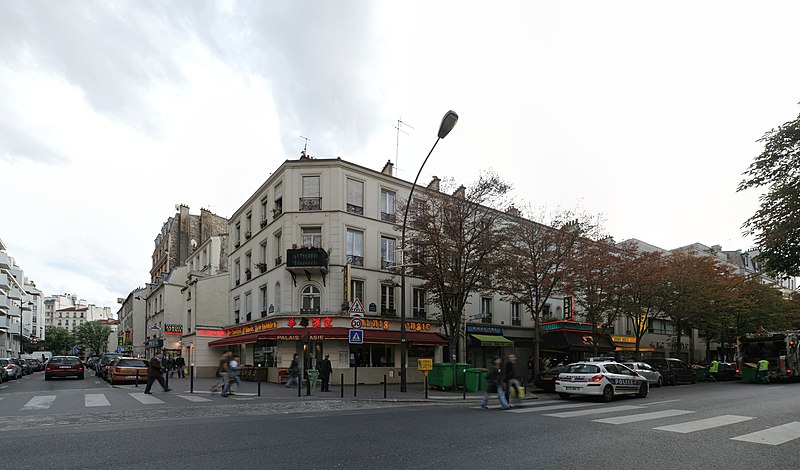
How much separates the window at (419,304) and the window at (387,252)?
2.31m

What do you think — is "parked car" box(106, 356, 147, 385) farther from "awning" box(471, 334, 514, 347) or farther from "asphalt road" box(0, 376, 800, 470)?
"awning" box(471, 334, 514, 347)

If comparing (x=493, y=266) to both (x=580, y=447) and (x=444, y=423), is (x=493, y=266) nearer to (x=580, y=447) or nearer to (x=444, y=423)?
(x=444, y=423)

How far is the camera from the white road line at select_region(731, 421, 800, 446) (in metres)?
9.18

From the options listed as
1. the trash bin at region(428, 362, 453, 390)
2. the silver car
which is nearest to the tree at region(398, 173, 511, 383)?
the trash bin at region(428, 362, 453, 390)

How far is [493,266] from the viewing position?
23625mm

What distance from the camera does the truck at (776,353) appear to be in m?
28.5

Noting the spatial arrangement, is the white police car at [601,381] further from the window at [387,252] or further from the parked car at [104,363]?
the parked car at [104,363]

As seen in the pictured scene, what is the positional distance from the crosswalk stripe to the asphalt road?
22mm

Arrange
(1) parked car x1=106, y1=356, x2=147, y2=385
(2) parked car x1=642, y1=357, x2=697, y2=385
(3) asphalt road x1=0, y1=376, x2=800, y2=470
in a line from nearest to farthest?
(3) asphalt road x1=0, y1=376, x2=800, y2=470 → (1) parked car x1=106, y1=356, x2=147, y2=385 → (2) parked car x1=642, y1=357, x2=697, y2=385

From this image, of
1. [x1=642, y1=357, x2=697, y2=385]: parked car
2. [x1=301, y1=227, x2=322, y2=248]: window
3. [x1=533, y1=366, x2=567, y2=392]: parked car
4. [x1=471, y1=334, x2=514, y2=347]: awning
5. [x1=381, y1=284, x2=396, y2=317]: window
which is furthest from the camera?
[x1=471, y1=334, x2=514, y2=347]: awning

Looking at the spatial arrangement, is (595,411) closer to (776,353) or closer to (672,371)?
(672,371)

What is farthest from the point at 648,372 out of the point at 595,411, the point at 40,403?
the point at 40,403

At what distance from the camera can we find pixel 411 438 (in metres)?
9.20

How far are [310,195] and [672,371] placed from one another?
74.1 ft
